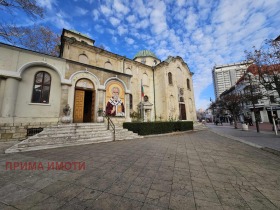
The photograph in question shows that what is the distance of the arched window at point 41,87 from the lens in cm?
875

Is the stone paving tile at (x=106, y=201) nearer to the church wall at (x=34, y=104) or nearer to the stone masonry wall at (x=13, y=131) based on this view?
the stone masonry wall at (x=13, y=131)

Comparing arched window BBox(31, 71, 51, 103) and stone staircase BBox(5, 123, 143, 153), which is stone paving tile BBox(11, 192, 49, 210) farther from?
arched window BBox(31, 71, 51, 103)

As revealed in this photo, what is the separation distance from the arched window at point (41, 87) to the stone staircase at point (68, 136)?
2796 mm

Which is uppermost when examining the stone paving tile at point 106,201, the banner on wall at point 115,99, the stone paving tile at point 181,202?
the banner on wall at point 115,99

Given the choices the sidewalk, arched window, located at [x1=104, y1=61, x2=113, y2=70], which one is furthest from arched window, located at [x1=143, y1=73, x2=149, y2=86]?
the sidewalk

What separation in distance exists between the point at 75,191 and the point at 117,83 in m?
11.3

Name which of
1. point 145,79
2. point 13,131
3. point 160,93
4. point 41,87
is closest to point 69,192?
point 13,131

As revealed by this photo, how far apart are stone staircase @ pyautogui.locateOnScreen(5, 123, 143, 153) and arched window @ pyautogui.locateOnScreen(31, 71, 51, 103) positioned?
110 inches

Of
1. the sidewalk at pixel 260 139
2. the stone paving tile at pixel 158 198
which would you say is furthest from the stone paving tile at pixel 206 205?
the sidewalk at pixel 260 139

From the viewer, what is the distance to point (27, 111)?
8.21 m

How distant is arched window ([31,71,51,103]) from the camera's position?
8750 millimetres

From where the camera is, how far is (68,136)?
7332mm

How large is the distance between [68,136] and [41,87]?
485 cm

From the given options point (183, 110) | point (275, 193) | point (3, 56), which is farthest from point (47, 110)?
point (183, 110)
